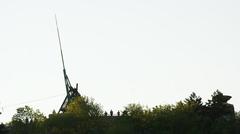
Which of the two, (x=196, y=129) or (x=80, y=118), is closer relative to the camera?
(x=196, y=129)

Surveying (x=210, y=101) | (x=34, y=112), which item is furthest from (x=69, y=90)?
(x=210, y=101)

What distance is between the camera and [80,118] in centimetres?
12069

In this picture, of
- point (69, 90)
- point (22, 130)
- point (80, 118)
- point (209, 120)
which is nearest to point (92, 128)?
→ point (80, 118)

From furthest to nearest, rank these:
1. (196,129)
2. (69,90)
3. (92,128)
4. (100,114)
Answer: (69,90) < (100,114) < (92,128) < (196,129)

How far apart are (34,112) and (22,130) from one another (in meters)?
13.7

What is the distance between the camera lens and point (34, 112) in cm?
13338

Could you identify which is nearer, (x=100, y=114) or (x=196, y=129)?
(x=196, y=129)

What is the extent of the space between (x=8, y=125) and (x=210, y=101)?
36.4 meters

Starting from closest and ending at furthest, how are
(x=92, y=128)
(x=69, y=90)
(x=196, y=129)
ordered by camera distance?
(x=196, y=129), (x=92, y=128), (x=69, y=90)

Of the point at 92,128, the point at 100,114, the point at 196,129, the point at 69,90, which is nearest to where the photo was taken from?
the point at 196,129

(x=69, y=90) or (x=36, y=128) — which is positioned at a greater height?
(x=69, y=90)

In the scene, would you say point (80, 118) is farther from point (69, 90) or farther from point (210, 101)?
point (69, 90)

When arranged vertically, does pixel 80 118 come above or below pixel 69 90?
below

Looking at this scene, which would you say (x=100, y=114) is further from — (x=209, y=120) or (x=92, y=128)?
(x=209, y=120)
